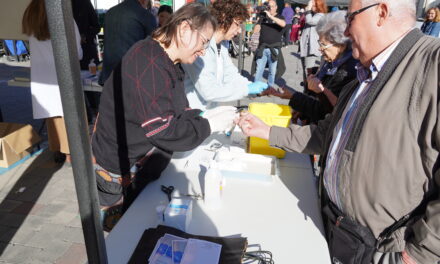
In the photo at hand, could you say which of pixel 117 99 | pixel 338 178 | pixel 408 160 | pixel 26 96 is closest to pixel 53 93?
pixel 117 99

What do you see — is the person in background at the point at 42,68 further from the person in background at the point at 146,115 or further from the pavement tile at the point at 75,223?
the person in background at the point at 146,115

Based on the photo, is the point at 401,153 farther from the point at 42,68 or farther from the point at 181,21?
the point at 42,68

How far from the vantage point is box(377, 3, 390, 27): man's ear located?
1.21 m

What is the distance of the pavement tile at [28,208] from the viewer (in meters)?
2.92

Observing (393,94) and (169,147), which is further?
(169,147)

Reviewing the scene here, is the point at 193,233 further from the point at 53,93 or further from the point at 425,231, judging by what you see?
the point at 53,93

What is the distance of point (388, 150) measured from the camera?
1.14 m

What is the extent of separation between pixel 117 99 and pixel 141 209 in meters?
0.53

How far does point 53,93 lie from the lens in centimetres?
326

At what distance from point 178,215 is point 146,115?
0.45 m

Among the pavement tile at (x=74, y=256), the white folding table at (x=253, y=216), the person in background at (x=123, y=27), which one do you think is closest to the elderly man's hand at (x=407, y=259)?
the white folding table at (x=253, y=216)

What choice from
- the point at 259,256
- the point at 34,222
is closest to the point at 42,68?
the point at 34,222

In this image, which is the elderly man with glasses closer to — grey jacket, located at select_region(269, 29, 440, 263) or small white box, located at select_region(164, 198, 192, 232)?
grey jacket, located at select_region(269, 29, 440, 263)

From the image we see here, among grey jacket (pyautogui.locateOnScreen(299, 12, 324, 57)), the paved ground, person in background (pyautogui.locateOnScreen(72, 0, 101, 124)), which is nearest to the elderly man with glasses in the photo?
the paved ground
